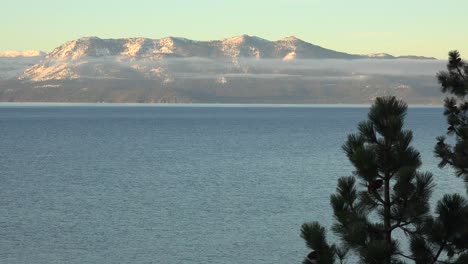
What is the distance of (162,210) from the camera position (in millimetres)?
60500

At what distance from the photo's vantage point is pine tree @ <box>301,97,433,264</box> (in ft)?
64.5

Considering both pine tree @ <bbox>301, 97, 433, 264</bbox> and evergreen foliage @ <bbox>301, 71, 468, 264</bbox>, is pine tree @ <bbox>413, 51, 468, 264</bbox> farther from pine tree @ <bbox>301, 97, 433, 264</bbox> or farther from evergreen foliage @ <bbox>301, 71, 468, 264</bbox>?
pine tree @ <bbox>301, 97, 433, 264</bbox>

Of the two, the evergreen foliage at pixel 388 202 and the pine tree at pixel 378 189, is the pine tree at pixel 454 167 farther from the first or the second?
the pine tree at pixel 378 189

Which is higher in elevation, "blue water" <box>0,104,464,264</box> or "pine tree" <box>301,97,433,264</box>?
"pine tree" <box>301,97,433,264</box>

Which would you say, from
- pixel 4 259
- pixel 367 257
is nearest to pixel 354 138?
pixel 367 257

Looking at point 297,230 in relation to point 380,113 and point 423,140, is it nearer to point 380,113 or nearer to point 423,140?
point 380,113

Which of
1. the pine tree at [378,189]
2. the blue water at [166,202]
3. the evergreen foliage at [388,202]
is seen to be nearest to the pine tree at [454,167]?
the evergreen foliage at [388,202]

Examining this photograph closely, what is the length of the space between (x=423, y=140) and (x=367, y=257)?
139029 mm

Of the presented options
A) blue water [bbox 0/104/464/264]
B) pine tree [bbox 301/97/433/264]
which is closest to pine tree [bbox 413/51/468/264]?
pine tree [bbox 301/97/433/264]

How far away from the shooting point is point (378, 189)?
792 inches

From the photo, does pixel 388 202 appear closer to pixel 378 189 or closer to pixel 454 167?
pixel 378 189

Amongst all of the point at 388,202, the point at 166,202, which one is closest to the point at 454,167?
the point at 388,202

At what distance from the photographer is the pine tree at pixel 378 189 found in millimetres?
19672

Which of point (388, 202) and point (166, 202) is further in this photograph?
point (166, 202)
